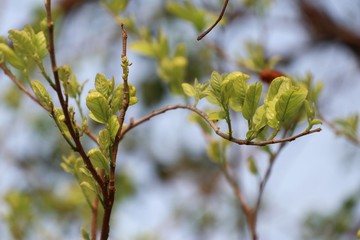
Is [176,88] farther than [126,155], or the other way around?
[126,155]

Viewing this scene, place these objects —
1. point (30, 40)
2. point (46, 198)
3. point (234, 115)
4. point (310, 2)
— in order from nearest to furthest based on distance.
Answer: point (30, 40) → point (234, 115) → point (46, 198) → point (310, 2)

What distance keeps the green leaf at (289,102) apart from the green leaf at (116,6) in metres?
0.50

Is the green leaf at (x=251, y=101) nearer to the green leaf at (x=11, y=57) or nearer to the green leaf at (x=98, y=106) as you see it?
the green leaf at (x=98, y=106)

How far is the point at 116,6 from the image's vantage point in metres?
0.98

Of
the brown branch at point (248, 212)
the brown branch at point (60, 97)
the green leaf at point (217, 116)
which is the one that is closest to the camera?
the brown branch at point (60, 97)

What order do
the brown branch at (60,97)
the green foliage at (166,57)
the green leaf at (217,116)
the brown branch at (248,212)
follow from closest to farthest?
1. the brown branch at (60,97)
2. the green leaf at (217,116)
3. the brown branch at (248,212)
4. the green foliage at (166,57)

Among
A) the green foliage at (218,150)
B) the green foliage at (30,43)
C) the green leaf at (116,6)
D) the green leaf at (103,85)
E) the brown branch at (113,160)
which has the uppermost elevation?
the green leaf at (116,6)

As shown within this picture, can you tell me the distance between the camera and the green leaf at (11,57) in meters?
0.64

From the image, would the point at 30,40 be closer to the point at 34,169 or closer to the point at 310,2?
the point at 310,2

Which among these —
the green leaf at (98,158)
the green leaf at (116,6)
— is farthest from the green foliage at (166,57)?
the green leaf at (98,158)

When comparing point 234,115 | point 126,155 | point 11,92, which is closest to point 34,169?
point 126,155

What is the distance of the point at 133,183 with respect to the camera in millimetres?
2273

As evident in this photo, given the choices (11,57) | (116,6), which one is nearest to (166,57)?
(116,6)

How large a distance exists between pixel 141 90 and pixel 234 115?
1.53 metres
